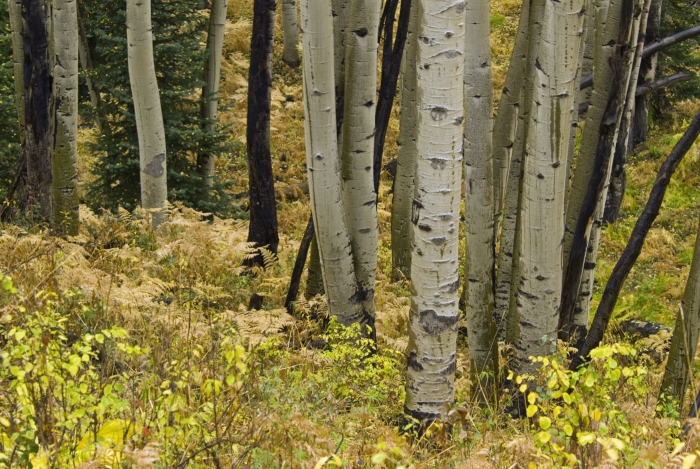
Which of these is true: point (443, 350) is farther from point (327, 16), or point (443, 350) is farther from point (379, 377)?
point (327, 16)

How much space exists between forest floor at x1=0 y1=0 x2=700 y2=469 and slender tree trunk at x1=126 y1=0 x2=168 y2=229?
0.38 metres

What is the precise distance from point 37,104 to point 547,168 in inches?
227

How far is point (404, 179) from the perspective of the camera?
30.1 ft

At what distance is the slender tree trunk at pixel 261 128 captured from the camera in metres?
7.69

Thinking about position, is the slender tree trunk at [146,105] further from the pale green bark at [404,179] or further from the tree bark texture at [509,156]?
the tree bark texture at [509,156]

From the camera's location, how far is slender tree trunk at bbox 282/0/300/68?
19188mm

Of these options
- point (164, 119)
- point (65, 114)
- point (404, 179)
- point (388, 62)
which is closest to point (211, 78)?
point (164, 119)

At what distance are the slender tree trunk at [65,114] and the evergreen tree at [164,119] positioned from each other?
1713mm

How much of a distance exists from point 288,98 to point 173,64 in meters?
8.12

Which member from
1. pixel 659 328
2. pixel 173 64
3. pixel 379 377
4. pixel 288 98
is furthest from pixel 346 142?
pixel 288 98

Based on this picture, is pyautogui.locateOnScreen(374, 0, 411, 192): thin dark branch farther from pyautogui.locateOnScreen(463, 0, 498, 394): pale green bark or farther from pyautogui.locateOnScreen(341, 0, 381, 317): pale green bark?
pyautogui.locateOnScreen(463, 0, 498, 394): pale green bark

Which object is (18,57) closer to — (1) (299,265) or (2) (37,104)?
(2) (37,104)

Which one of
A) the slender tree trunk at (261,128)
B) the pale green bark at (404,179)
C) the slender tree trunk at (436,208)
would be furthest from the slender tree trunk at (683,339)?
the slender tree trunk at (261,128)

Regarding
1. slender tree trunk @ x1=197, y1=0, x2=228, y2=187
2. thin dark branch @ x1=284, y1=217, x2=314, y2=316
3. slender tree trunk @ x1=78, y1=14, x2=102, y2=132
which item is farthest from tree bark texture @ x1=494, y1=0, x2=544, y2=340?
slender tree trunk @ x1=78, y1=14, x2=102, y2=132
